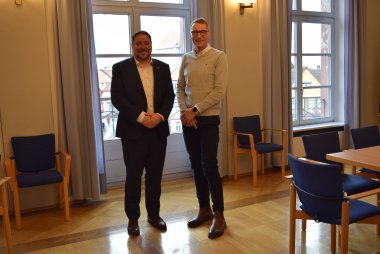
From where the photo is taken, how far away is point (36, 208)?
12.3ft

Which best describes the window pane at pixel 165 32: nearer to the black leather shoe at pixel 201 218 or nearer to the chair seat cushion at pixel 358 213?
the black leather shoe at pixel 201 218

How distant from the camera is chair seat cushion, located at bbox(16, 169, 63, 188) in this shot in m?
3.31

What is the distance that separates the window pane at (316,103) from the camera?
18.8 feet

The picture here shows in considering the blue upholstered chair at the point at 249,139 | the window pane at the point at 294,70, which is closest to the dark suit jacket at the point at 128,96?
the blue upholstered chair at the point at 249,139

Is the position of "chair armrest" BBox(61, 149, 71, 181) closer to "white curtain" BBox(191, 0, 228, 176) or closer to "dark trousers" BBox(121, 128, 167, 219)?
"dark trousers" BBox(121, 128, 167, 219)

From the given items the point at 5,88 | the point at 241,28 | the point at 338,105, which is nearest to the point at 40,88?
the point at 5,88

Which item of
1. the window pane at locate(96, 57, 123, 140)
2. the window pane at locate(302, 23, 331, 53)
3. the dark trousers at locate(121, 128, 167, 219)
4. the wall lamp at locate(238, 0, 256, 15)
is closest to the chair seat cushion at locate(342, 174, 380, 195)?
the dark trousers at locate(121, 128, 167, 219)

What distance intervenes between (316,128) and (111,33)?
121 inches

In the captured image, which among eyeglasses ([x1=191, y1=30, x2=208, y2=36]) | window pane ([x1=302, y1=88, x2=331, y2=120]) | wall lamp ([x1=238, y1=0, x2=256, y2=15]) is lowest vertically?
window pane ([x1=302, y1=88, x2=331, y2=120])

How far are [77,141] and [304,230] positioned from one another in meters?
2.24

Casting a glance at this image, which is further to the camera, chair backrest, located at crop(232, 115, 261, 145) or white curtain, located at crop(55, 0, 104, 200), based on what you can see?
chair backrest, located at crop(232, 115, 261, 145)

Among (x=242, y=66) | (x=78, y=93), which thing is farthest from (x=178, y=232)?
(x=242, y=66)

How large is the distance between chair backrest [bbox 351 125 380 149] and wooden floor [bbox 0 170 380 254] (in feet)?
2.32

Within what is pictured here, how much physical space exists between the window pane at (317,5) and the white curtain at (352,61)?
31 cm
